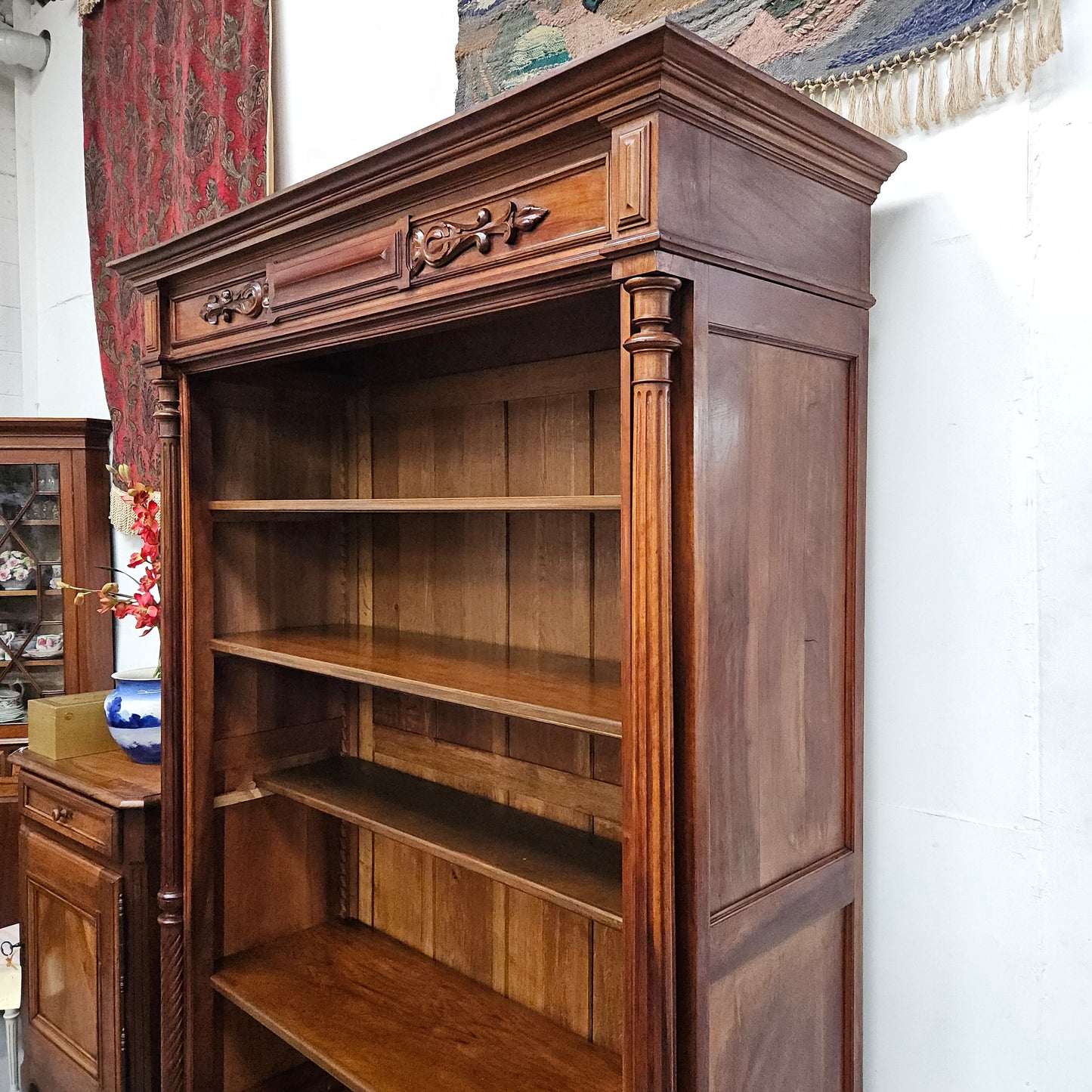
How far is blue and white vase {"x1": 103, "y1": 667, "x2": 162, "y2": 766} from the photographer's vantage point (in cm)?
227

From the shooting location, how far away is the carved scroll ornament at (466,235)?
117cm

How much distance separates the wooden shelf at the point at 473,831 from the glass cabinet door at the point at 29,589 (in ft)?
5.44

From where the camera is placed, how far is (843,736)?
1.35m

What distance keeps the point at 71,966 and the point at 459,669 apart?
1.36 meters

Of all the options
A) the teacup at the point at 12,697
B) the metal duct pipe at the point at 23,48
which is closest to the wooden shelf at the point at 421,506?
the teacup at the point at 12,697

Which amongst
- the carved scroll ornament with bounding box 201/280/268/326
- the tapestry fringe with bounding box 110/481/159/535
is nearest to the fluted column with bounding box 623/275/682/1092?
the carved scroll ornament with bounding box 201/280/268/326

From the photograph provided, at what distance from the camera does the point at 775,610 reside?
121 cm

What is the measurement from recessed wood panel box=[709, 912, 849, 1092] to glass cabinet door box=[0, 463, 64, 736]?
2.77 meters

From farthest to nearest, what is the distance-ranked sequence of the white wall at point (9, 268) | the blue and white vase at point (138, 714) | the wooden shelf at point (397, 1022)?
1. the white wall at point (9, 268)
2. the blue and white vase at point (138, 714)
3. the wooden shelf at point (397, 1022)

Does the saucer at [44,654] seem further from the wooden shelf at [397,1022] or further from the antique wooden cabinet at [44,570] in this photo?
the wooden shelf at [397,1022]

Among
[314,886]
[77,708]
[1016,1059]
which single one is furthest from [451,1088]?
[77,708]

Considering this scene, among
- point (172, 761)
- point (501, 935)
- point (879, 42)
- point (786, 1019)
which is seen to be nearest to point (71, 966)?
point (172, 761)

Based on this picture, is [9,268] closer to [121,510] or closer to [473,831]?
[121,510]

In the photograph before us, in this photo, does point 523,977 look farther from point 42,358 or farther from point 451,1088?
point 42,358
